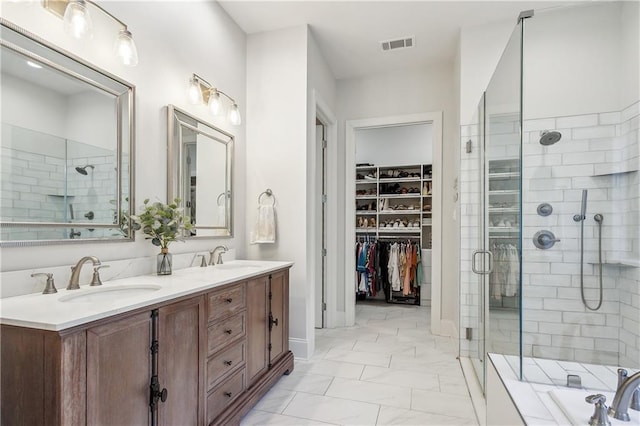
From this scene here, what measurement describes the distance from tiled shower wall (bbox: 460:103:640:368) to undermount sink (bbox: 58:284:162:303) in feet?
6.75

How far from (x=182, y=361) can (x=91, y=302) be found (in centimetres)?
45

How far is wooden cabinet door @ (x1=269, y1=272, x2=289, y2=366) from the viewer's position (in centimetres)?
228

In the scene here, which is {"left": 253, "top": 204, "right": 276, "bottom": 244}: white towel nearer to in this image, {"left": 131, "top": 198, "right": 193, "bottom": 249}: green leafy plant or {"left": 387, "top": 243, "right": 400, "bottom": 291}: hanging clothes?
{"left": 131, "top": 198, "right": 193, "bottom": 249}: green leafy plant

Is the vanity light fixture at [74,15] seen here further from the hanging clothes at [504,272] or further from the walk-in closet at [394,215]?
the walk-in closet at [394,215]

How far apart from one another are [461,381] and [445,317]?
109 cm

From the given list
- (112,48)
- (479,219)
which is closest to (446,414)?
(479,219)

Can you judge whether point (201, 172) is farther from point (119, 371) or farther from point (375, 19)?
point (375, 19)

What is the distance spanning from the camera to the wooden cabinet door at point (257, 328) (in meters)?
1.97

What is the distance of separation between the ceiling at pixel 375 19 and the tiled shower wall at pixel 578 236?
1.22 meters

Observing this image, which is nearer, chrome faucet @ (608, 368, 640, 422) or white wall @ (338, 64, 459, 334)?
chrome faucet @ (608, 368, 640, 422)

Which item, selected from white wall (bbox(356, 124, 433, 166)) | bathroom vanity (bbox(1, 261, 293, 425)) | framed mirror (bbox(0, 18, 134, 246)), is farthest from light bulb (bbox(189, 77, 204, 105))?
white wall (bbox(356, 124, 433, 166))

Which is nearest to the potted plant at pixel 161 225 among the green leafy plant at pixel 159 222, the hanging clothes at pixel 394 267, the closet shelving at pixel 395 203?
the green leafy plant at pixel 159 222

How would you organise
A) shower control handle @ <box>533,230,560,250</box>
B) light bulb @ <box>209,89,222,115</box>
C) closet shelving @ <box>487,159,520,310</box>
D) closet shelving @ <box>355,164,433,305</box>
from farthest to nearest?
1. closet shelving @ <box>355,164,433,305</box>
2. light bulb @ <box>209,89,222,115</box>
3. shower control handle @ <box>533,230,560,250</box>
4. closet shelving @ <box>487,159,520,310</box>

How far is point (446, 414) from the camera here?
1946mm
